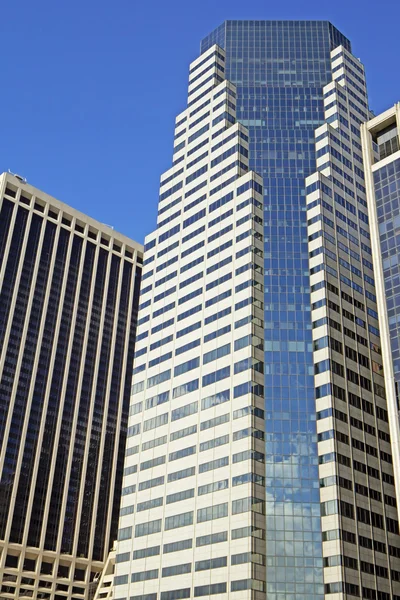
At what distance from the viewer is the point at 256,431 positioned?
4471 inches

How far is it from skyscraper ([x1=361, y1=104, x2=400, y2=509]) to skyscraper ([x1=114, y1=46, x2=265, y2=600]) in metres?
21.2

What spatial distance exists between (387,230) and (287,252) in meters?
18.6

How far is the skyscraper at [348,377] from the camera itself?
4117 inches

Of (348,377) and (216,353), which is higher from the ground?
(216,353)

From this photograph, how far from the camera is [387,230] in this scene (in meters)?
127

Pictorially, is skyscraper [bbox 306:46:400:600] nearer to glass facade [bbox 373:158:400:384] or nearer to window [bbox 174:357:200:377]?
glass facade [bbox 373:158:400:384]

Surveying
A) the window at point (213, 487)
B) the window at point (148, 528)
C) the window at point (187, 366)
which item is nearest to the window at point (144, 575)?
the window at point (148, 528)

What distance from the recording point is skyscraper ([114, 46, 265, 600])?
110 meters

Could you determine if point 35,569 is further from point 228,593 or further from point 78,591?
point 228,593

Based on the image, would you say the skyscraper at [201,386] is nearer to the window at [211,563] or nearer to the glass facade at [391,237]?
the window at [211,563]

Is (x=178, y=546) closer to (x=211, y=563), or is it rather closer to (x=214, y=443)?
(x=211, y=563)

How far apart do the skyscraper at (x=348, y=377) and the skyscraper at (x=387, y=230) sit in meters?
3.64

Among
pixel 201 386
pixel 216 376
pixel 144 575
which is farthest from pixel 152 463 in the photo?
pixel 216 376

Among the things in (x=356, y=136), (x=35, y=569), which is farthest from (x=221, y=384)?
(x=35, y=569)
